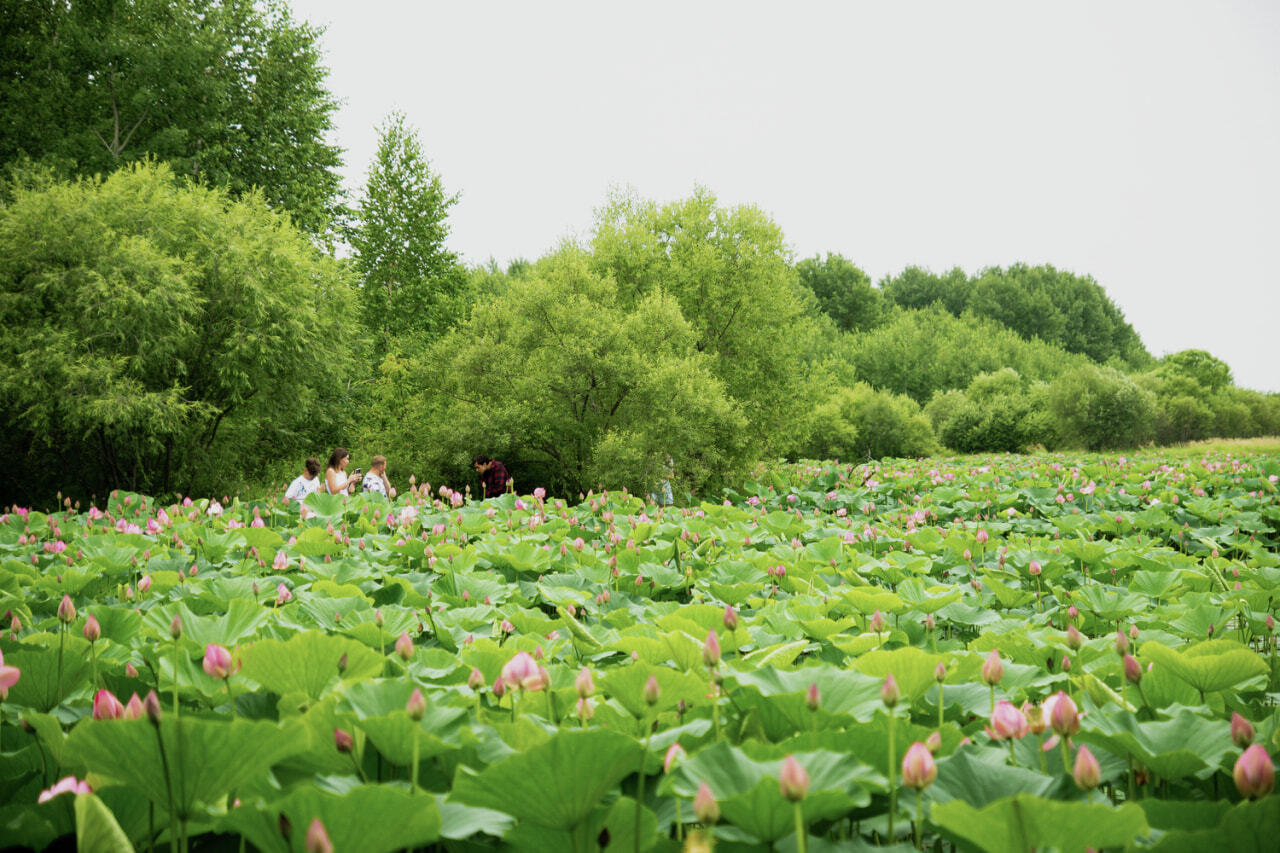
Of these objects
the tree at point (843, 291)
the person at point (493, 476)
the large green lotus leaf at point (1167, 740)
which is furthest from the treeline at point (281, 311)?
the tree at point (843, 291)

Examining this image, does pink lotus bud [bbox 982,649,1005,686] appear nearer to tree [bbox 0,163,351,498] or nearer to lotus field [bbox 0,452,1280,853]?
lotus field [bbox 0,452,1280,853]

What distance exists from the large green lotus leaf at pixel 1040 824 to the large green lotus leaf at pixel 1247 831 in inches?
3.6

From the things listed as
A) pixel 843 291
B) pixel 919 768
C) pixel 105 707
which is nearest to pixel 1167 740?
pixel 919 768

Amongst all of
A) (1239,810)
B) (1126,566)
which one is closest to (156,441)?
(1126,566)

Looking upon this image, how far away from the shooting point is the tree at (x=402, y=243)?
31.8 meters

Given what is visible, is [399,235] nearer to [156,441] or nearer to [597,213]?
[597,213]

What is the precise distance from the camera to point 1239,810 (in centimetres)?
89

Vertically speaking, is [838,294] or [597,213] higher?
[838,294]

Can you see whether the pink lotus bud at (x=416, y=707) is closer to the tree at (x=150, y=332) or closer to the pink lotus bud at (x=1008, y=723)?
the pink lotus bud at (x=1008, y=723)

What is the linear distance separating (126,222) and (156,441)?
455cm

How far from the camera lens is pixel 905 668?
1477 millimetres

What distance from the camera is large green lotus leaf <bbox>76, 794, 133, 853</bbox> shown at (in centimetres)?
91

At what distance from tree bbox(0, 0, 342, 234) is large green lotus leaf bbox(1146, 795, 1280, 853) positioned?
75.0ft

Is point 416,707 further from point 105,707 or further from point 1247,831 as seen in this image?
point 1247,831
